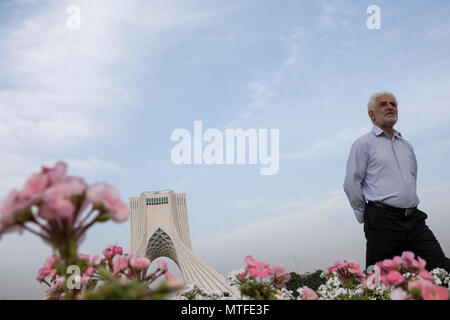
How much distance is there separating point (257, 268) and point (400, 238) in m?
2.02

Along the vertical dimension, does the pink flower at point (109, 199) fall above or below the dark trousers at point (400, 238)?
above

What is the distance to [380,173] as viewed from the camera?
10.3ft

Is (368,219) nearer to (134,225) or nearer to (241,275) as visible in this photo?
(241,275)

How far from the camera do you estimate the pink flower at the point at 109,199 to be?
0.86m

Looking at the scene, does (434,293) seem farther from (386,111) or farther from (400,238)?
(386,111)

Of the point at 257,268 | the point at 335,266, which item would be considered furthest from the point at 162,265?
the point at 335,266

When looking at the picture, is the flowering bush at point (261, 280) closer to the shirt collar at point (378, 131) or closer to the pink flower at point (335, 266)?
the pink flower at point (335, 266)

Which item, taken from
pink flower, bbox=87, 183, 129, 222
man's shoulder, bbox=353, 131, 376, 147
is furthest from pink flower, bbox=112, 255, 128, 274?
man's shoulder, bbox=353, 131, 376, 147

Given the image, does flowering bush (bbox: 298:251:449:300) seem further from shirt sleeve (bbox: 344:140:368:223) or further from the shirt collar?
the shirt collar

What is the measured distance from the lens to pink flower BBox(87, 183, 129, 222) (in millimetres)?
861

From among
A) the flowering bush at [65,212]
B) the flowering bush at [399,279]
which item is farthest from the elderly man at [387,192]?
the flowering bush at [65,212]

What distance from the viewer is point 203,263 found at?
19.8m
